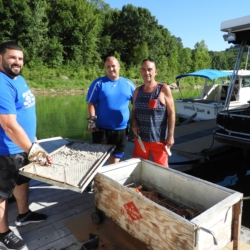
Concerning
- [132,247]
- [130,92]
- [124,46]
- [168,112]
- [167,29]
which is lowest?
[132,247]

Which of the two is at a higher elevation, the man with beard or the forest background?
the forest background

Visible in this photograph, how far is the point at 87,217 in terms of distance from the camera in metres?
2.81

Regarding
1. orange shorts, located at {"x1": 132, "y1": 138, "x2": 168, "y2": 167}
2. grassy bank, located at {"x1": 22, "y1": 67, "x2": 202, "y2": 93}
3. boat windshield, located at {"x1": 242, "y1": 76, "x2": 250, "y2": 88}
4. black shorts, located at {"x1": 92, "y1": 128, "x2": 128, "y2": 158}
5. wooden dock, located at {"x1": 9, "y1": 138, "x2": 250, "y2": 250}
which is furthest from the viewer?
grassy bank, located at {"x1": 22, "y1": 67, "x2": 202, "y2": 93}

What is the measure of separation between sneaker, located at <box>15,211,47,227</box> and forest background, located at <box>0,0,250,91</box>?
2199 centimetres

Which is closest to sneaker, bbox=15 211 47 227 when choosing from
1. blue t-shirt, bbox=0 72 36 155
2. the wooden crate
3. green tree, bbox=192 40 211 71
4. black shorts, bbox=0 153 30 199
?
black shorts, bbox=0 153 30 199

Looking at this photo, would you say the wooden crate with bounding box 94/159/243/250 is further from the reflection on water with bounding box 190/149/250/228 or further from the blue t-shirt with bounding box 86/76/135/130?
the reflection on water with bounding box 190/149/250/228

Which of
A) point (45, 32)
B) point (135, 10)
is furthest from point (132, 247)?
point (135, 10)

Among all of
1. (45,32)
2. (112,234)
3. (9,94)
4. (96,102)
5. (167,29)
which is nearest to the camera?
(9,94)

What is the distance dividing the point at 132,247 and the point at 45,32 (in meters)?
31.7

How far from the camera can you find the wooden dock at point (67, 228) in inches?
93.4

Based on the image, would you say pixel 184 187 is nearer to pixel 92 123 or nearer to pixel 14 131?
pixel 92 123

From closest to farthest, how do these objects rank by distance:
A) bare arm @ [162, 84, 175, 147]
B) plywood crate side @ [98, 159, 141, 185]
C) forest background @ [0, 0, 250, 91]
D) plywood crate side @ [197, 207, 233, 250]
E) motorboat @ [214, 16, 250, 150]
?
plywood crate side @ [197, 207, 233, 250] < plywood crate side @ [98, 159, 141, 185] < bare arm @ [162, 84, 175, 147] < motorboat @ [214, 16, 250, 150] < forest background @ [0, 0, 250, 91]

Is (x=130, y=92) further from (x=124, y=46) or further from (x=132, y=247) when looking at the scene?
(x=124, y=46)

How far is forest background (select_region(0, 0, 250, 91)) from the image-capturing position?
2727 centimetres
